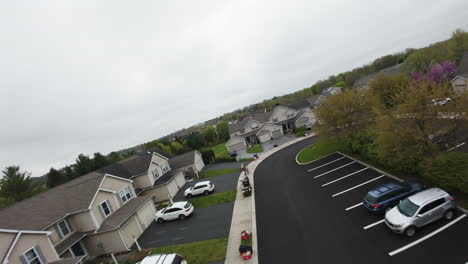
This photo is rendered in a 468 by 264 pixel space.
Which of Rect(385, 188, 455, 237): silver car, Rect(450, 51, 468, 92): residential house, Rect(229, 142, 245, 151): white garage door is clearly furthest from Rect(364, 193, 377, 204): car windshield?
Rect(229, 142, 245, 151): white garage door

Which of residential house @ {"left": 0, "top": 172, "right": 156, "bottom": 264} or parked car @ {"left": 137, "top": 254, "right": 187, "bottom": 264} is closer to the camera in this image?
parked car @ {"left": 137, "top": 254, "right": 187, "bottom": 264}

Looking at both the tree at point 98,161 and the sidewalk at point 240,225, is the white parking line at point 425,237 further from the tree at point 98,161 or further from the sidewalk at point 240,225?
the tree at point 98,161

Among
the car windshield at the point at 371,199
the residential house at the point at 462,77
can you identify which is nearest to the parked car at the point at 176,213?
the car windshield at the point at 371,199

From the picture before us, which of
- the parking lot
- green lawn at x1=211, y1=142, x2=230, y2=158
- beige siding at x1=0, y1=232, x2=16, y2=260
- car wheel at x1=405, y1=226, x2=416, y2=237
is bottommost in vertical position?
green lawn at x1=211, y1=142, x2=230, y2=158

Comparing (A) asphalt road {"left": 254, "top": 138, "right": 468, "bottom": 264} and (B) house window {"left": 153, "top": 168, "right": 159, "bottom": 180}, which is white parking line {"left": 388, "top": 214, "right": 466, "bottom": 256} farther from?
(B) house window {"left": 153, "top": 168, "right": 159, "bottom": 180}

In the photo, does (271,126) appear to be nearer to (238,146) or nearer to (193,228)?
(238,146)

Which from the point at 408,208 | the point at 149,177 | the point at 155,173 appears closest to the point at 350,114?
the point at 408,208
